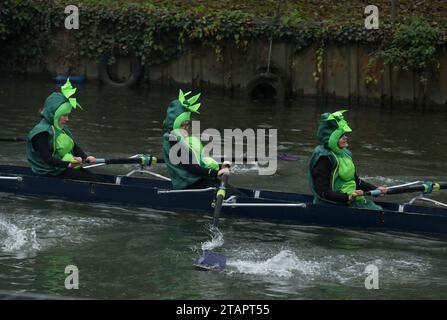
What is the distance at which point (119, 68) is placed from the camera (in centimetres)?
2725

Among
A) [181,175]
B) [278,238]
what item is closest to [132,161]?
[181,175]

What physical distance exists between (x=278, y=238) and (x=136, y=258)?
2210 mm

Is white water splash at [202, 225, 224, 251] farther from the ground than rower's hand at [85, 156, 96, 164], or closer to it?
closer to it

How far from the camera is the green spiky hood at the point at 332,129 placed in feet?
46.1

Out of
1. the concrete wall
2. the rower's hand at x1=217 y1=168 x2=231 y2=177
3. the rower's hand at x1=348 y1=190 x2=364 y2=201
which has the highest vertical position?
the concrete wall

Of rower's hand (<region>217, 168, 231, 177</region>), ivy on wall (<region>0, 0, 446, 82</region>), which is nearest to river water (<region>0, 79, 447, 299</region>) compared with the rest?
rower's hand (<region>217, 168, 231, 177</region>)

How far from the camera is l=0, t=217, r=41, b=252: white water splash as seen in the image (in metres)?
13.4

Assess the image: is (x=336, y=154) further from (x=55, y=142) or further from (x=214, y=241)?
(x=55, y=142)

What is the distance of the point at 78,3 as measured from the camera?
90.3ft

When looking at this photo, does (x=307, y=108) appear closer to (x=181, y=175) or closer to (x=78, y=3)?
(x=78, y=3)

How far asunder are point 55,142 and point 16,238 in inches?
89.6

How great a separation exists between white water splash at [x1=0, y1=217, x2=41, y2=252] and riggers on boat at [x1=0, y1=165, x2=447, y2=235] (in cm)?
143

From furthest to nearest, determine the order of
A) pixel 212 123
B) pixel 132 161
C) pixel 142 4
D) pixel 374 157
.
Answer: pixel 142 4, pixel 212 123, pixel 374 157, pixel 132 161

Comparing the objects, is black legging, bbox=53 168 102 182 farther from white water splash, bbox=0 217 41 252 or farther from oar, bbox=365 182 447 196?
oar, bbox=365 182 447 196
